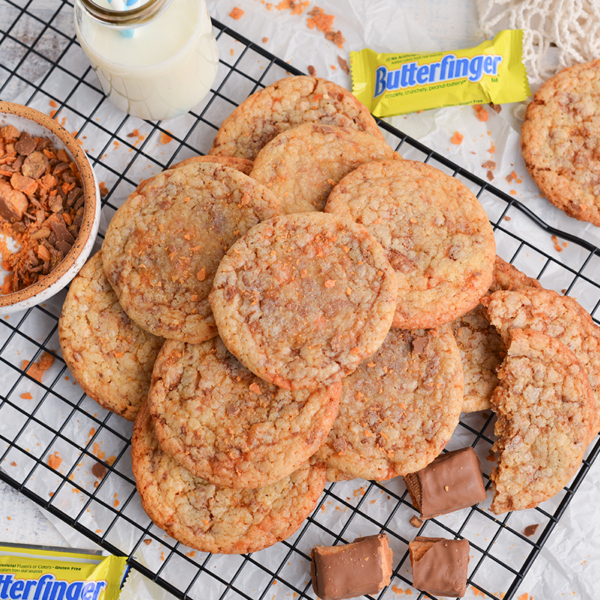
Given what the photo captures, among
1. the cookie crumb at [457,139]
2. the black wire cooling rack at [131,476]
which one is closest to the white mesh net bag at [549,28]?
the cookie crumb at [457,139]

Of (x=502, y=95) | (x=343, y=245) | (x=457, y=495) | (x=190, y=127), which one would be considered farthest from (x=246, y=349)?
(x=502, y=95)

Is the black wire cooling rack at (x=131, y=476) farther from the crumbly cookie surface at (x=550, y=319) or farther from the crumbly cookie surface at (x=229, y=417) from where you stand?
the crumbly cookie surface at (x=229, y=417)

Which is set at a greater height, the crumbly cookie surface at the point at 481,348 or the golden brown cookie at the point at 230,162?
the golden brown cookie at the point at 230,162

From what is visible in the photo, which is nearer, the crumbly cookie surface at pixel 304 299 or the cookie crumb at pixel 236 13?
the crumbly cookie surface at pixel 304 299

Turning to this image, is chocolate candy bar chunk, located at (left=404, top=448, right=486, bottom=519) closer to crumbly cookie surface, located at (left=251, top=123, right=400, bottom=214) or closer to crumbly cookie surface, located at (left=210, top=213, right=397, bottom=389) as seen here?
crumbly cookie surface, located at (left=210, top=213, right=397, bottom=389)

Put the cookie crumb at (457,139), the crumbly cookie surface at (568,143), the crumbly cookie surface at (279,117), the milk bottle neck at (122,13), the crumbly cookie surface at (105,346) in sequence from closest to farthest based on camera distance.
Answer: the milk bottle neck at (122,13) < the crumbly cookie surface at (105,346) < the crumbly cookie surface at (279,117) < the crumbly cookie surface at (568,143) < the cookie crumb at (457,139)

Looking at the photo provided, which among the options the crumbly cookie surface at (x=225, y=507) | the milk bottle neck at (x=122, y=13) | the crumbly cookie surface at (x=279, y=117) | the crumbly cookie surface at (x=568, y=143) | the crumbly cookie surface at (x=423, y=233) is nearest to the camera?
the milk bottle neck at (x=122, y=13)

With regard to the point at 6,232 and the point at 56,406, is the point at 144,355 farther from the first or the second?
the point at 6,232

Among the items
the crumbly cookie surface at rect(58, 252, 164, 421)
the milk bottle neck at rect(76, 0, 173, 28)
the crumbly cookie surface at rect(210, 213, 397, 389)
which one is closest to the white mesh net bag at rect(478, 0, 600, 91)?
the crumbly cookie surface at rect(210, 213, 397, 389)

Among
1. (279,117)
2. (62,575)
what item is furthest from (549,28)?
(62,575)
